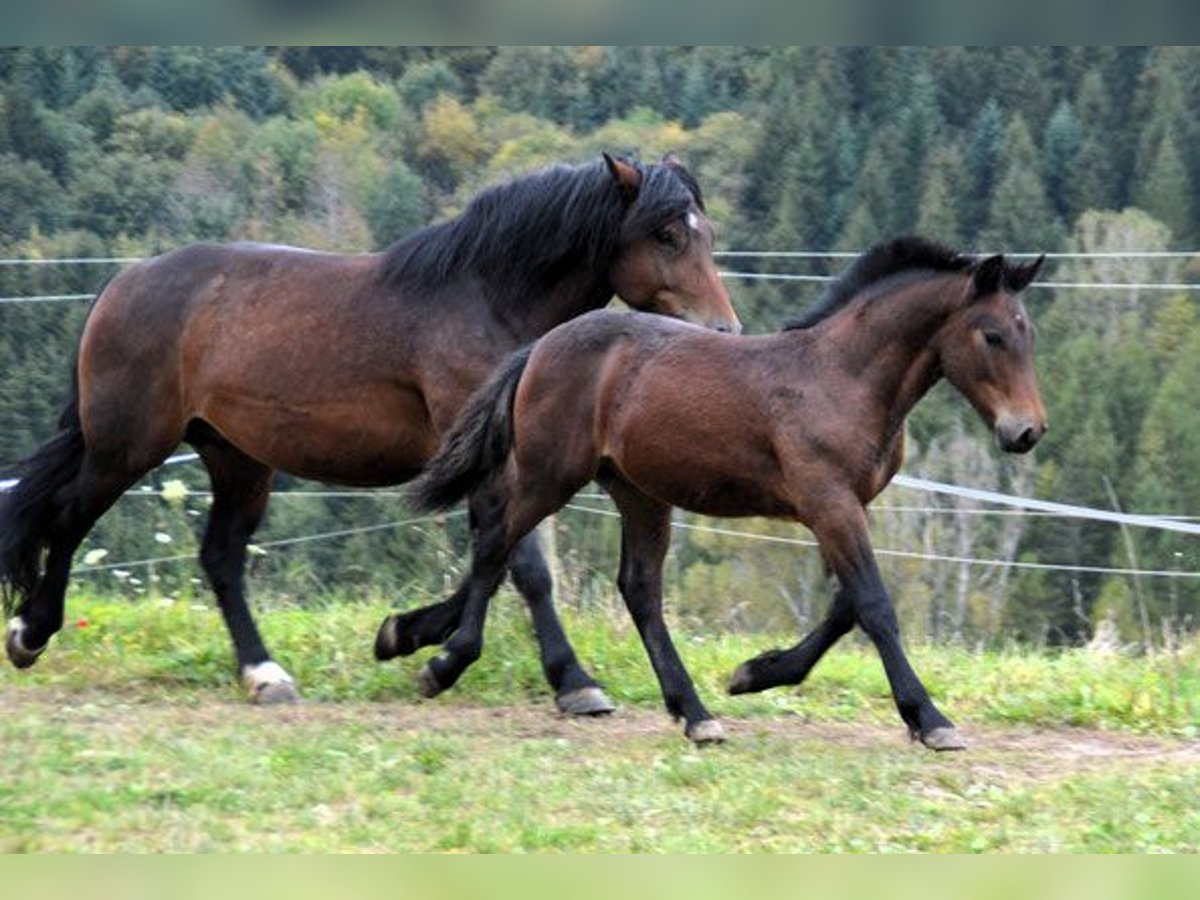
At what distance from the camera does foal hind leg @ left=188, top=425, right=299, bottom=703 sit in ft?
25.1

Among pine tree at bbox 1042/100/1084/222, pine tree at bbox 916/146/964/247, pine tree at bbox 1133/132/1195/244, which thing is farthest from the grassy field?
pine tree at bbox 916/146/964/247

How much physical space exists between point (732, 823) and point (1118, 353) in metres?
35.1

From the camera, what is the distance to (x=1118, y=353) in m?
38.9

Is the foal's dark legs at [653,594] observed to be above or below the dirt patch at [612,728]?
above

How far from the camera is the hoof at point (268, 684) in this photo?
7.40m

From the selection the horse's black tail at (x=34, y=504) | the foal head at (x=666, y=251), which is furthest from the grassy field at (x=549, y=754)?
the foal head at (x=666, y=251)

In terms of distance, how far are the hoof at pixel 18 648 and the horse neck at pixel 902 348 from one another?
346cm

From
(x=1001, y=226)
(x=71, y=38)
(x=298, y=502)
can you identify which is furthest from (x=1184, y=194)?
(x=71, y=38)

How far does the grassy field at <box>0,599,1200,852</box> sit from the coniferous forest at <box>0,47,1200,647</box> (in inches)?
33.5

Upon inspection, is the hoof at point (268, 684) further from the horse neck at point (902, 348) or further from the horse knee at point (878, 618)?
the horse neck at point (902, 348)

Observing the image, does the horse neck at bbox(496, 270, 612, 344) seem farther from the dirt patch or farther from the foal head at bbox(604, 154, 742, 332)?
the dirt patch

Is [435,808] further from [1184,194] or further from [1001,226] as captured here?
[1184,194]

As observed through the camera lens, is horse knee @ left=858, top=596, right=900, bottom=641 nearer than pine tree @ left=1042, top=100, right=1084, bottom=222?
Yes

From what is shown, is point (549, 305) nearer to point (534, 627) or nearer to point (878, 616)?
point (534, 627)
